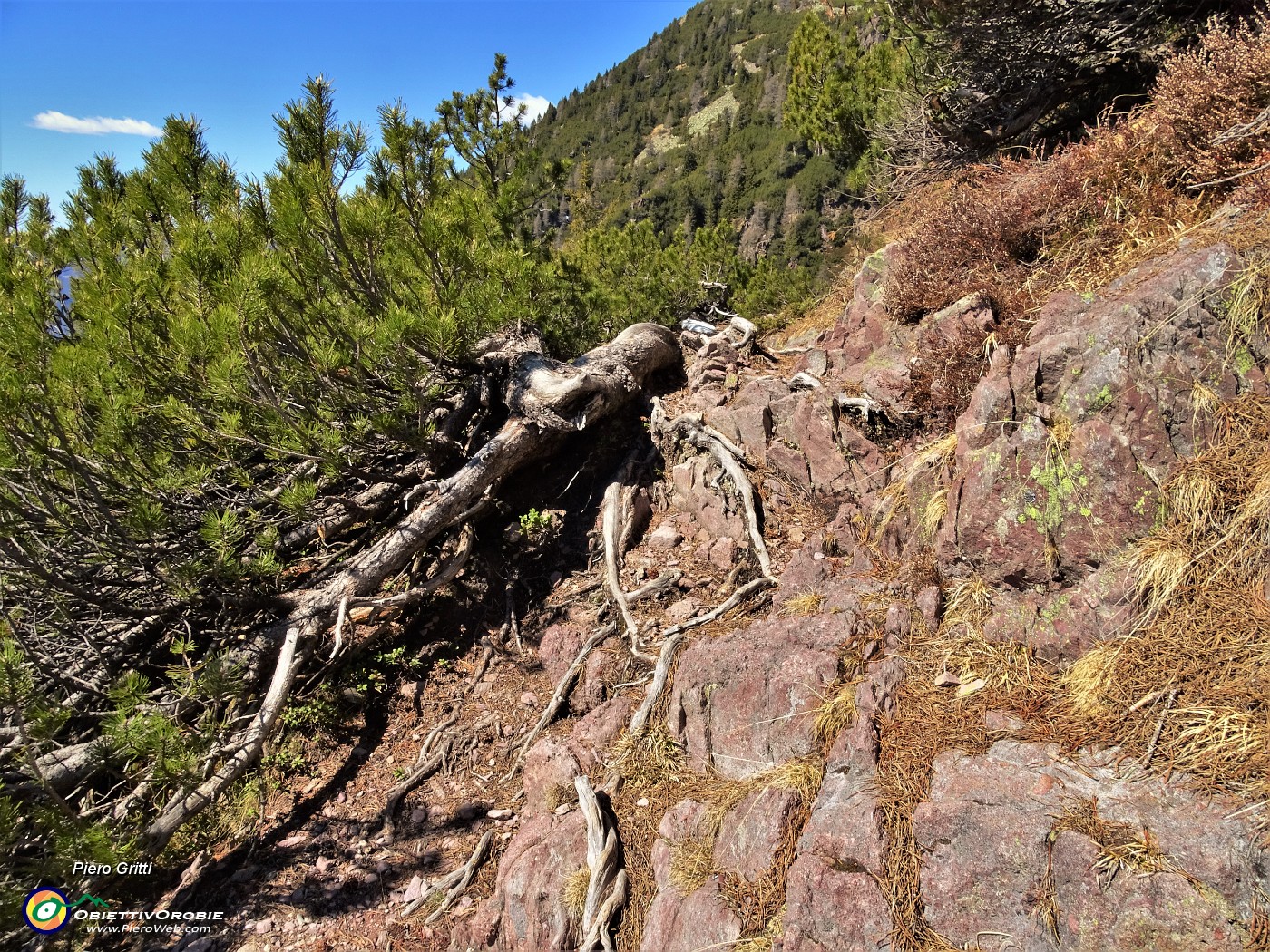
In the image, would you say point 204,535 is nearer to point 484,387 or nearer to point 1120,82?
point 484,387

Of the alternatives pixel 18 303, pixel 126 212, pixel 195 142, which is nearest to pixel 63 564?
pixel 18 303

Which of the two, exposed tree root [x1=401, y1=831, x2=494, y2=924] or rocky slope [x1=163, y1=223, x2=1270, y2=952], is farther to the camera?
exposed tree root [x1=401, y1=831, x2=494, y2=924]

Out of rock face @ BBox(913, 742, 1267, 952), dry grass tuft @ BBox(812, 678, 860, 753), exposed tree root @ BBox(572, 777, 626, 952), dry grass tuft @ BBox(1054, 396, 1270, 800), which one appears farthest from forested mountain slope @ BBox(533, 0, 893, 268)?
rock face @ BBox(913, 742, 1267, 952)

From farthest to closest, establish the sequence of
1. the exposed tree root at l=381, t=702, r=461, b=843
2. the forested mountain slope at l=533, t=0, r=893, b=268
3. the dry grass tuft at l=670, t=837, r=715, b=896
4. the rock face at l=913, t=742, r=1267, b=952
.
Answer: the forested mountain slope at l=533, t=0, r=893, b=268 < the exposed tree root at l=381, t=702, r=461, b=843 < the dry grass tuft at l=670, t=837, r=715, b=896 < the rock face at l=913, t=742, r=1267, b=952

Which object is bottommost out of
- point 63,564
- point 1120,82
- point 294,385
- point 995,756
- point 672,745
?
point 995,756

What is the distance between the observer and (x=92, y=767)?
11.0ft

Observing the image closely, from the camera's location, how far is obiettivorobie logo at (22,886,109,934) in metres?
2.77

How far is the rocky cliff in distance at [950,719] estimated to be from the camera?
7.23 feet

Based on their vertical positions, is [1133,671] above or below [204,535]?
below

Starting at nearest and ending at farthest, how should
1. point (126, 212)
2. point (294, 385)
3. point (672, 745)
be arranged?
point (672, 745) → point (294, 385) → point (126, 212)

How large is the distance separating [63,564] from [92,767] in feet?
3.59

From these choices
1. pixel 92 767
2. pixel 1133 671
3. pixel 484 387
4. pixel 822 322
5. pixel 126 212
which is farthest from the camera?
pixel 822 322

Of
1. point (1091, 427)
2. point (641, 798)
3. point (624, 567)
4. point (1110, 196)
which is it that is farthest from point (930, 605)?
point (1110, 196)

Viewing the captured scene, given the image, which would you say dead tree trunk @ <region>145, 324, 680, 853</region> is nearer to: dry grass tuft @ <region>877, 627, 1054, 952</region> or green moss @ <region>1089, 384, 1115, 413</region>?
dry grass tuft @ <region>877, 627, 1054, 952</region>
